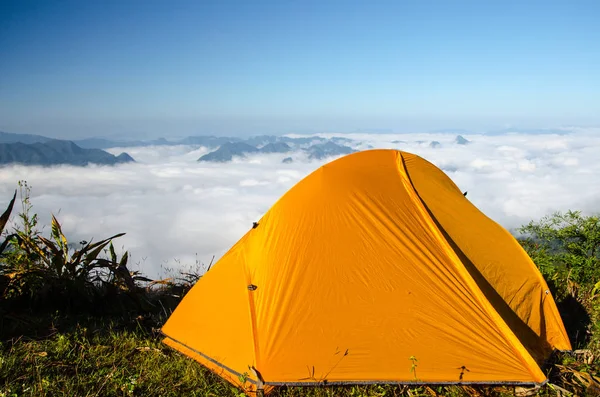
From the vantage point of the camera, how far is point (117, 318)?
20.5 feet

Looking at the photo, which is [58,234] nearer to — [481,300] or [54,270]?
[54,270]

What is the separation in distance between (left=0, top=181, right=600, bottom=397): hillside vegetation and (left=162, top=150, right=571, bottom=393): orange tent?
0.76 feet

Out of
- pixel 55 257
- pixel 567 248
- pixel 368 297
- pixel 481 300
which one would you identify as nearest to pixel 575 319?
pixel 567 248

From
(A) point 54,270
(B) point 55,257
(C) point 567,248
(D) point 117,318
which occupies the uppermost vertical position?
(C) point 567,248

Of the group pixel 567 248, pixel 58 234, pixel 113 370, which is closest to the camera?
pixel 113 370

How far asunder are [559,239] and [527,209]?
3717 inches

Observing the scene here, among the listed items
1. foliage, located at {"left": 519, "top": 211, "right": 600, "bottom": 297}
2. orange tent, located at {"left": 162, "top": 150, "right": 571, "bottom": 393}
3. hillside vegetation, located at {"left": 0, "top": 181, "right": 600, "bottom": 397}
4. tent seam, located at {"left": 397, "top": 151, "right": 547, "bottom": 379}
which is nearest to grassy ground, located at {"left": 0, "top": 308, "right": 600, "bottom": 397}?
hillside vegetation, located at {"left": 0, "top": 181, "right": 600, "bottom": 397}

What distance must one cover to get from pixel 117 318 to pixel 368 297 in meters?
4.14

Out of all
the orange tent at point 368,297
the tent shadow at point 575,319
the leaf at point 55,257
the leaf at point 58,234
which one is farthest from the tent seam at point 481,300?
the leaf at point 58,234

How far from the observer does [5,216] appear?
234 inches

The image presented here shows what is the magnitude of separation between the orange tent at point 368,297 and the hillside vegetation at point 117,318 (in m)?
0.23

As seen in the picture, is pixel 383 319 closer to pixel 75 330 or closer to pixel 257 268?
pixel 257 268

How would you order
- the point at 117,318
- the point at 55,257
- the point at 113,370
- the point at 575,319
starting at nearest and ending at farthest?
the point at 113,370 < the point at 575,319 < the point at 117,318 < the point at 55,257

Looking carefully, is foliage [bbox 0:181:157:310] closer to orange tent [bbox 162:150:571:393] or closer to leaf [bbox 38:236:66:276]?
leaf [bbox 38:236:66:276]
